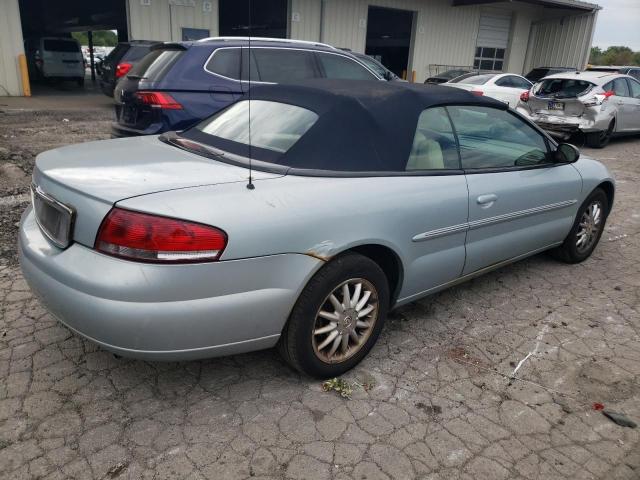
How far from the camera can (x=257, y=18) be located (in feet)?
84.4

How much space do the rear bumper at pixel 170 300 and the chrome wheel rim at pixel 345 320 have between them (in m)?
0.27

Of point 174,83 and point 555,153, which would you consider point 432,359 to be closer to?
point 555,153

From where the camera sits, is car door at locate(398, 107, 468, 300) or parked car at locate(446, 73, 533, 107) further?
parked car at locate(446, 73, 533, 107)

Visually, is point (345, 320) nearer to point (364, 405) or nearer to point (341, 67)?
point (364, 405)

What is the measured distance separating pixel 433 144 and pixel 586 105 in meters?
9.12

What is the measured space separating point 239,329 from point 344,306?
620mm

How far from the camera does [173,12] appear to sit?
16.7 metres

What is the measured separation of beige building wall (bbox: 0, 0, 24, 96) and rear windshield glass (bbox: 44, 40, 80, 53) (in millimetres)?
5052

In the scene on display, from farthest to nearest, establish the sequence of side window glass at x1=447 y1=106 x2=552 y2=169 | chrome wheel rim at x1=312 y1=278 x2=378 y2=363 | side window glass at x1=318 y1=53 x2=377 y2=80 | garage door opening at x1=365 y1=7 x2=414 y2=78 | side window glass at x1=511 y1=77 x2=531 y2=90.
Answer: garage door opening at x1=365 y1=7 x2=414 y2=78 < side window glass at x1=511 y1=77 x2=531 y2=90 < side window glass at x1=318 y1=53 x2=377 y2=80 < side window glass at x1=447 y1=106 x2=552 y2=169 < chrome wheel rim at x1=312 y1=278 x2=378 y2=363

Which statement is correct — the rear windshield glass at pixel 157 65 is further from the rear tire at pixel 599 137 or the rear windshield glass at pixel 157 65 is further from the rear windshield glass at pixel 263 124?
the rear tire at pixel 599 137

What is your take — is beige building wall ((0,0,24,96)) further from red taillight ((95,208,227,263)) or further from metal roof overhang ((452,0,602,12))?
metal roof overhang ((452,0,602,12))

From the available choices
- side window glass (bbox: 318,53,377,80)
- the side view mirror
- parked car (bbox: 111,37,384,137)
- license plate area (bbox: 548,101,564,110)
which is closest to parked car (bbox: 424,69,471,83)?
license plate area (bbox: 548,101,564,110)

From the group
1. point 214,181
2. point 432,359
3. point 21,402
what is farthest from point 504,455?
point 21,402

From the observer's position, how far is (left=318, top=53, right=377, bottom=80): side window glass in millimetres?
7113
